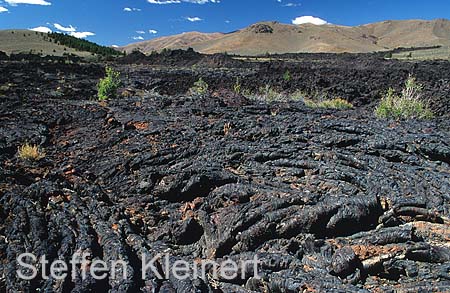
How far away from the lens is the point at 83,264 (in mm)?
5020

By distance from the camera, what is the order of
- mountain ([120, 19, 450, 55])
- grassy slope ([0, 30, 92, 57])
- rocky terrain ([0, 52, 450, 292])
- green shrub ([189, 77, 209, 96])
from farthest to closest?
mountain ([120, 19, 450, 55]) < grassy slope ([0, 30, 92, 57]) < green shrub ([189, 77, 209, 96]) < rocky terrain ([0, 52, 450, 292])

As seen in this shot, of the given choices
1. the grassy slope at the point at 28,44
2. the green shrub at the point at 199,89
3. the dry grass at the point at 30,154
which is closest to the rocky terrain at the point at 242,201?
the dry grass at the point at 30,154

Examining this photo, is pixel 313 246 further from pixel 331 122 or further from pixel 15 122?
pixel 15 122

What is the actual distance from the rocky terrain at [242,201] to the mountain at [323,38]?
11559 centimetres

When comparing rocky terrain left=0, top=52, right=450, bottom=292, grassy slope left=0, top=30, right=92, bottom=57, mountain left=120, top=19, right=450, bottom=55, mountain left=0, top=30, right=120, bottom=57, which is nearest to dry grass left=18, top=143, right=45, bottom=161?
rocky terrain left=0, top=52, right=450, bottom=292

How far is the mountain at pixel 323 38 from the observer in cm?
12912

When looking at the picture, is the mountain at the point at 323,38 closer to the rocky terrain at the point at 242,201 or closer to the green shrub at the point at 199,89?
the green shrub at the point at 199,89

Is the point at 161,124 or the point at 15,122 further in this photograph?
the point at 15,122

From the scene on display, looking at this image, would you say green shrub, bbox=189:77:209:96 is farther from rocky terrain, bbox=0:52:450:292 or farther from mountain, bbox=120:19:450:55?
mountain, bbox=120:19:450:55

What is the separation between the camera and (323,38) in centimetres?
13900

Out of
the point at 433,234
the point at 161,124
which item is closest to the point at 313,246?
the point at 433,234

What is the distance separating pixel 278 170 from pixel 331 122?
251 centimetres

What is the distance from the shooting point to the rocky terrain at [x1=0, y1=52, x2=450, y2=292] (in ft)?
16.8

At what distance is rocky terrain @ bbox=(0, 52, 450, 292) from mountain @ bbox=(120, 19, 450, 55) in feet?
379
